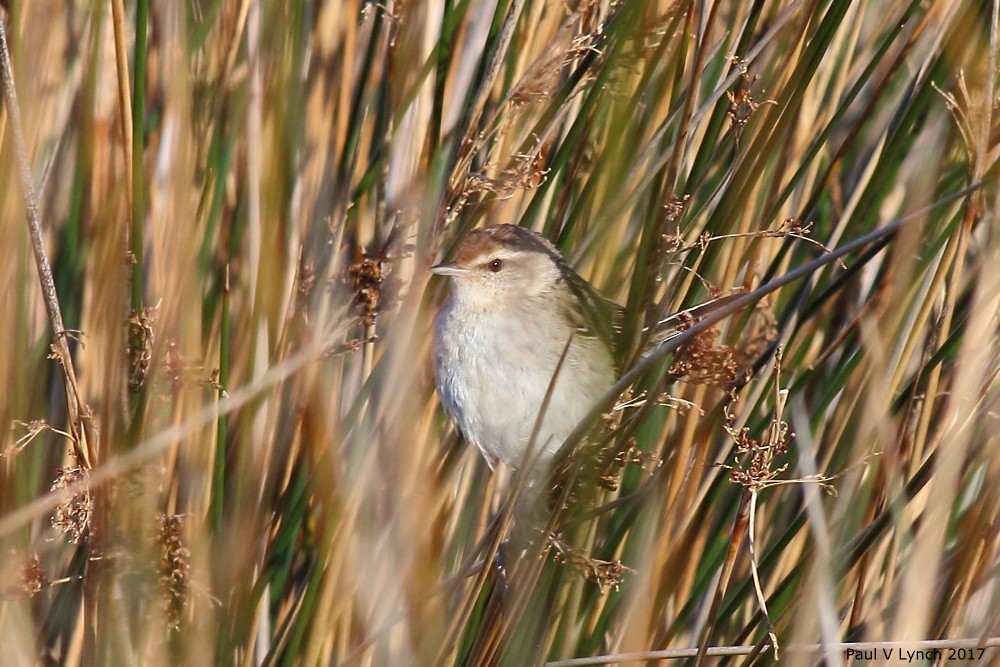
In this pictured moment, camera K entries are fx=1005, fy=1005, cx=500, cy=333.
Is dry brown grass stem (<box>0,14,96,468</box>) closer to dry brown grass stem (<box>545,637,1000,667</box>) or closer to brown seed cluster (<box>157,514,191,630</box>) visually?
brown seed cluster (<box>157,514,191,630</box>)

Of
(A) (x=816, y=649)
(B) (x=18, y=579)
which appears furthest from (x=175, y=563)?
(A) (x=816, y=649)

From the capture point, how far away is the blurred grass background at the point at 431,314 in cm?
147

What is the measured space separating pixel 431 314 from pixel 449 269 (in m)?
0.32

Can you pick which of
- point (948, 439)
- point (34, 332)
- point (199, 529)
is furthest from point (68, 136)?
point (948, 439)

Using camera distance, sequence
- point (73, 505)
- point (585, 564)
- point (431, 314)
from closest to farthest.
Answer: point (585, 564) → point (73, 505) → point (431, 314)

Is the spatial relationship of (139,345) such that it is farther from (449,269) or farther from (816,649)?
(816,649)

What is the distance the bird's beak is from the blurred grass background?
92 millimetres

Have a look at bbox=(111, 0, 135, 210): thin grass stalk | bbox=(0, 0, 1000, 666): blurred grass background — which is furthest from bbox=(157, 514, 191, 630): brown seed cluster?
bbox=(111, 0, 135, 210): thin grass stalk

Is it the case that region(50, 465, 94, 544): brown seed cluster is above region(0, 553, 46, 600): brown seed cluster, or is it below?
above

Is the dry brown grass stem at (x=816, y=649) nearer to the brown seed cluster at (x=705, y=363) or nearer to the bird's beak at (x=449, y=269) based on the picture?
the brown seed cluster at (x=705, y=363)

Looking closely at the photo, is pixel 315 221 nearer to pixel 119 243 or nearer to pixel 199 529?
pixel 119 243

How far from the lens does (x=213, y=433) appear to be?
199cm

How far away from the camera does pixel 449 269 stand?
7.72 ft

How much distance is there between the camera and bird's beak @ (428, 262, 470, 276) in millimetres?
2316
